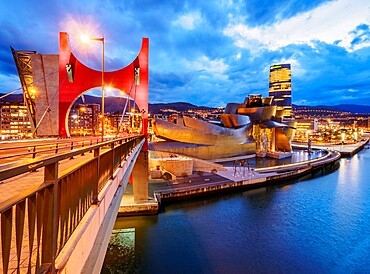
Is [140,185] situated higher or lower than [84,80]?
lower

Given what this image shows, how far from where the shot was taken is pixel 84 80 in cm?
1791

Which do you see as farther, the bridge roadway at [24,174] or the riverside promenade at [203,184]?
the riverside promenade at [203,184]

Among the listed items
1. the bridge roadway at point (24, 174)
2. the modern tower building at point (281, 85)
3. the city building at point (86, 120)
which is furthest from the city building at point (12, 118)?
the modern tower building at point (281, 85)

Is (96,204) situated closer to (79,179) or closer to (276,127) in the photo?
(79,179)

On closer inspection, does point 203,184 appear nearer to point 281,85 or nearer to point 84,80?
point 84,80

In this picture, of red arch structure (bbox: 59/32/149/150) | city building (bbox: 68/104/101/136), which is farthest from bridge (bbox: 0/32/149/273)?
city building (bbox: 68/104/101/136)

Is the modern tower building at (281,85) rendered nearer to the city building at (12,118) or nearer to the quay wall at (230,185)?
the quay wall at (230,185)

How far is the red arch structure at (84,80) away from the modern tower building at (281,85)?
131291 millimetres

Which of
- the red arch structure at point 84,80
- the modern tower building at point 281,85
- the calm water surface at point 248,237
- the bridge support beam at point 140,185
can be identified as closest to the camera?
the calm water surface at point 248,237

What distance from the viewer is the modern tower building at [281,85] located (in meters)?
137

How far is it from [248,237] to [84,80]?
16118 mm

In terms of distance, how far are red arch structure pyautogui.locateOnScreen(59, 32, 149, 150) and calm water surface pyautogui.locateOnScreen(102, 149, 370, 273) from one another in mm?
7269

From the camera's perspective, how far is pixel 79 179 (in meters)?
2.53

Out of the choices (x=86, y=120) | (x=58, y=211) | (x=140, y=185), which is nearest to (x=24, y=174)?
(x=58, y=211)
